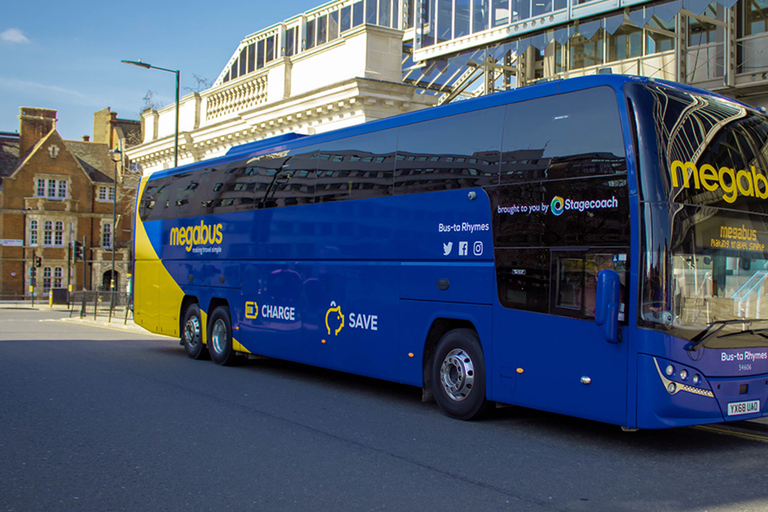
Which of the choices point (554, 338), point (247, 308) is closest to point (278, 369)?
point (247, 308)

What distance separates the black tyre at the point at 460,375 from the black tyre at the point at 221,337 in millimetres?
6095

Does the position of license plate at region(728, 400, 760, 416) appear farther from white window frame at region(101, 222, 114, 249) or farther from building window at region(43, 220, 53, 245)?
white window frame at region(101, 222, 114, 249)

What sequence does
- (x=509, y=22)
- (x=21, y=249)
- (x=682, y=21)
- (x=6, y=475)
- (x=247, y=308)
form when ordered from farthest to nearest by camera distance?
(x=21, y=249) < (x=509, y=22) < (x=682, y=21) < (x=247, y=308) < (x=6, y=475)

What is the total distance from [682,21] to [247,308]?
10750mm

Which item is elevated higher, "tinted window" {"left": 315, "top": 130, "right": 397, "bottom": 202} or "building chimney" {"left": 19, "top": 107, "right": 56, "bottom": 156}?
"building chimney" {"left": 19, "top": 107, "right": 56, "bottom": 156}

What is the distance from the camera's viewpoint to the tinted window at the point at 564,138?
7.32m

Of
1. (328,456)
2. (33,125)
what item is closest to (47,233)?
(33,125)

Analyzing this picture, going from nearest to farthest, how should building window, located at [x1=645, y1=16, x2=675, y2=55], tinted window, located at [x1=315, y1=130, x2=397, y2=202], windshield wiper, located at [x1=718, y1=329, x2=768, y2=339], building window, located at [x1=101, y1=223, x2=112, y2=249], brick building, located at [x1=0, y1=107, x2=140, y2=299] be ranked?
windshield wiper, located at [x1=718, y1=329, x2=768, y2=339] < tinted window, located at [x1=315, y1=130, x2=397, y2=202] < building window, located at [x1=645, y1=16, x2=675, y2=55] < brick building, located at [x1=0, y1=107, x2=140, y2=299] < building window, located at [x1=101, y1=223, x2=112, y2=249]

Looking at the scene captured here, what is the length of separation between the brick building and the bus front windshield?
6203 cm

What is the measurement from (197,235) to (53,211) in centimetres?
5892

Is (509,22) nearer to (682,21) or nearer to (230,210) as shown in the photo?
(682,21)

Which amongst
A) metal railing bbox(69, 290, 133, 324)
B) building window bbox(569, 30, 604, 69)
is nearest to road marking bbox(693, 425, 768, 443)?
building window bbox(569, 30, 604, 69)

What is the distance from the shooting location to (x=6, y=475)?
6281mm

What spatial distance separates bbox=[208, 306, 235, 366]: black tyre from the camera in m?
14.3
